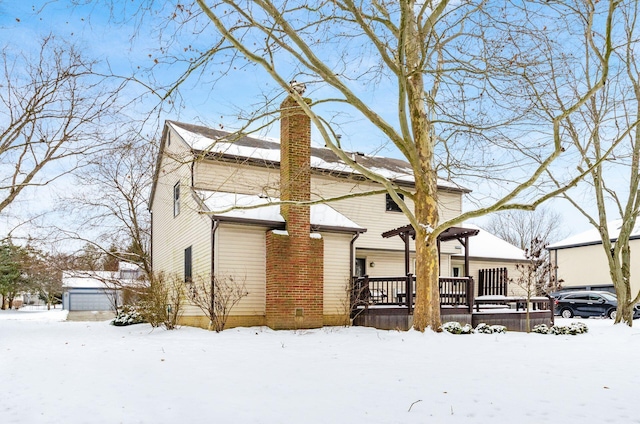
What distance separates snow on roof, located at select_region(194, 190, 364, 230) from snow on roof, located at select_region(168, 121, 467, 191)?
1305mm

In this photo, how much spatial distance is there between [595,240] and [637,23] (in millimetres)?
20204

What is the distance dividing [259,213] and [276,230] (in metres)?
0.80

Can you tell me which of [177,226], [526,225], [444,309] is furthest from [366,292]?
[526,225]

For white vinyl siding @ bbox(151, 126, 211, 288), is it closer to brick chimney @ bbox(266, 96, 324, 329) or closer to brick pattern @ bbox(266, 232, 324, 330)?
brick pattern @ bbox(266, 232, 324, 330)

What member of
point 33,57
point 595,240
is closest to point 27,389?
point 33,57

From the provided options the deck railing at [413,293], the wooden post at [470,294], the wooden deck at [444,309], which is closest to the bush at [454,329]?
the wooden deck at [444,309]

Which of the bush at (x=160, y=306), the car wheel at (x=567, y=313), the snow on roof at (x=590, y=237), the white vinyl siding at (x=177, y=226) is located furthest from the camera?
the snow on roof at (x=590, y=237)

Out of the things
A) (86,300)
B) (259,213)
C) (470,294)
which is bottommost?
(86,300)

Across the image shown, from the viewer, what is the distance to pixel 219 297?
43.3ft

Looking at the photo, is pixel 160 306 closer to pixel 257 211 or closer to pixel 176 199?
pixel 257 211

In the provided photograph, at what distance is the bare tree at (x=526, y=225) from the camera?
46438 mm

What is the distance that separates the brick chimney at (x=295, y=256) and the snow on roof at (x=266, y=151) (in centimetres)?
160

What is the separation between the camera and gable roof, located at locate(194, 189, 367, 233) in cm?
1388

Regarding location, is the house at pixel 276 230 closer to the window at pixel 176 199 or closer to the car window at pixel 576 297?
the window at pixel 176 199
